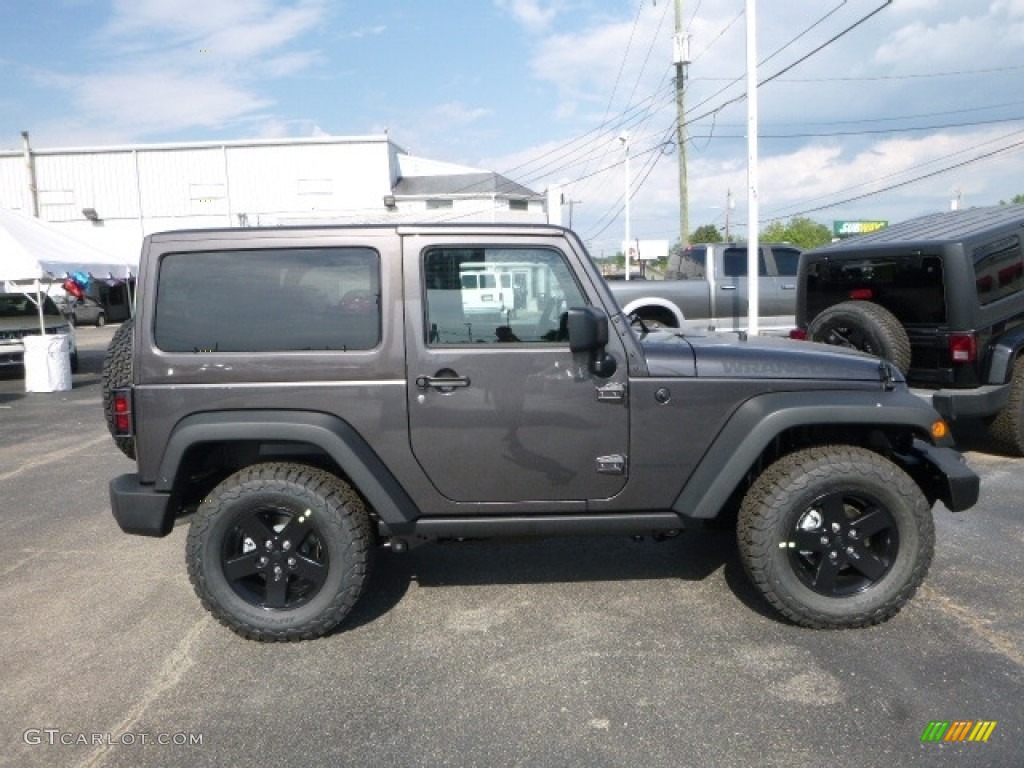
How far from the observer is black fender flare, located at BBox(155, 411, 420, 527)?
3703 mm

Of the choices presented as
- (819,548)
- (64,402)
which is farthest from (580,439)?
(64,402)

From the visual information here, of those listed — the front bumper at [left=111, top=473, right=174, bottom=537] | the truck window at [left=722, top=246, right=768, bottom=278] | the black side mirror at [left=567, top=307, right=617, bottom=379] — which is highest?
the truck window at [left=722, top=246, right=768, bottom=278]

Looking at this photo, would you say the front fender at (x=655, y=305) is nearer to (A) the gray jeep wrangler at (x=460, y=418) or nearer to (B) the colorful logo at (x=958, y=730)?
(A) the gray jeep wrangler at (x=460, y=418)

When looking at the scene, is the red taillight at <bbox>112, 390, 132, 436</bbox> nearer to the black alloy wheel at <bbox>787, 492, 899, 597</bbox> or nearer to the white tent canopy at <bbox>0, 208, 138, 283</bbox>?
the black alloy wheel at <bbox>787, 492, 899, 597</bbox>

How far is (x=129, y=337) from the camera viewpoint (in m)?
4.20

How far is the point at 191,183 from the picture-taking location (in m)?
40.1

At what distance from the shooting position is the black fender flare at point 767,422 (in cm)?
376

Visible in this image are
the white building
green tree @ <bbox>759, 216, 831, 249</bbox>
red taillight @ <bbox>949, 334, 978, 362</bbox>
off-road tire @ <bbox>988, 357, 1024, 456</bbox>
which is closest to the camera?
red taillight @ <bbox>949, 334, 978, 362</bbox>

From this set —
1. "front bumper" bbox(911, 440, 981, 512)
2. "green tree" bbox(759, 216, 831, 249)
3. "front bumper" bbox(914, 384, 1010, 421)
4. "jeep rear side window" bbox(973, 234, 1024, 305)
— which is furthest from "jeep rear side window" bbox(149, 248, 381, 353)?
"green tree" bbox(759, 216, 831, 249)

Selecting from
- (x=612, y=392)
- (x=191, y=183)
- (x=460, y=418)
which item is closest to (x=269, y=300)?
(x=460, y=418)

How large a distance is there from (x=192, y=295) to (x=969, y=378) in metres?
5.85

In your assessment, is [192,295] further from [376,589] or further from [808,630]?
[808,630]

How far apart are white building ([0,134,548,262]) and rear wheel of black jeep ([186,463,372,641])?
121ft

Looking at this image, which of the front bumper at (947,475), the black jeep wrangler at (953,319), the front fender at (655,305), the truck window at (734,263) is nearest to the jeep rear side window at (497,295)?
the front bumper at (947,475)
